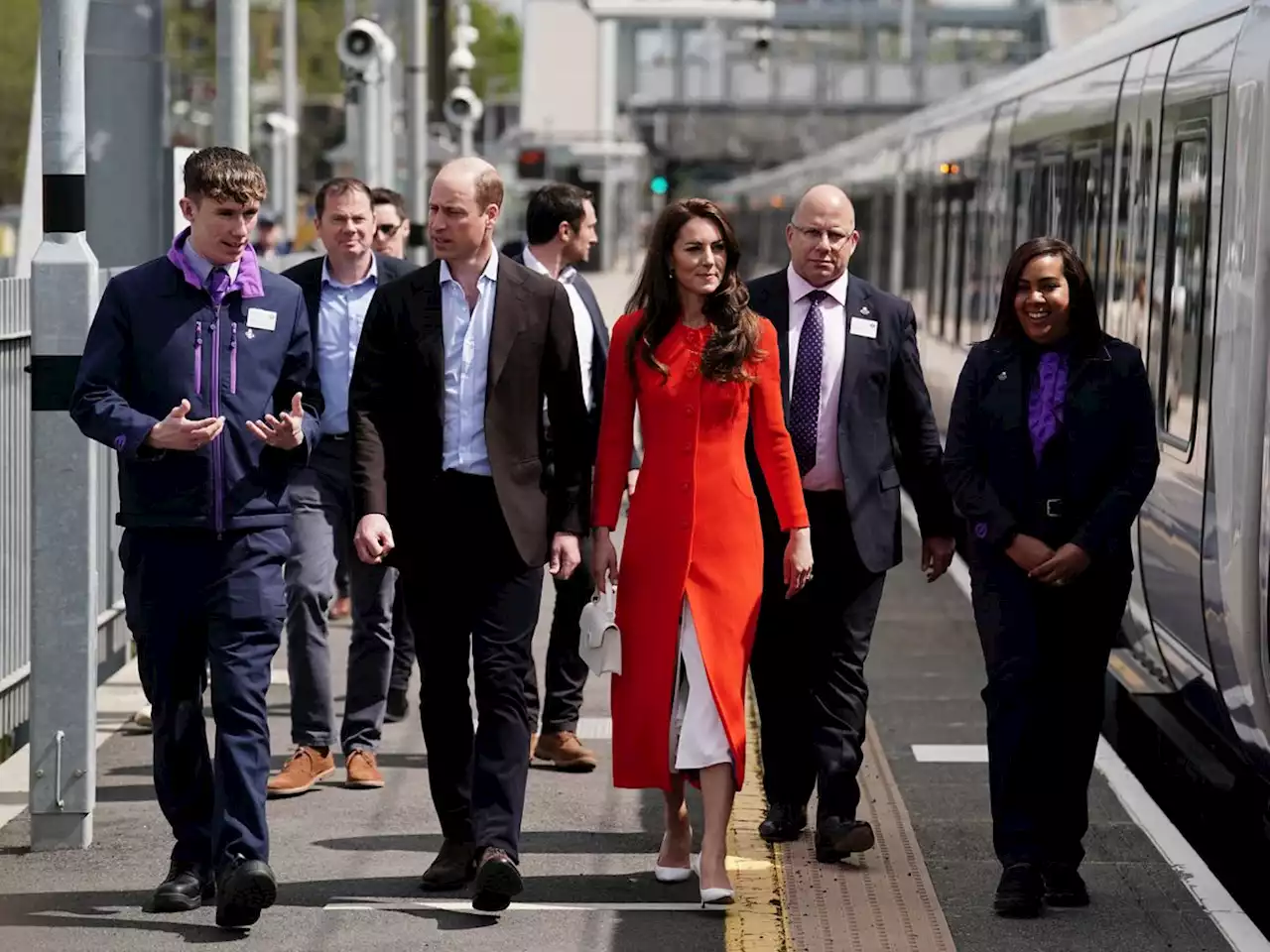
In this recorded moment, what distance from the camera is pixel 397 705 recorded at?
9.68m

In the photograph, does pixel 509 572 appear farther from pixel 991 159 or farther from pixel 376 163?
pixel 376 163

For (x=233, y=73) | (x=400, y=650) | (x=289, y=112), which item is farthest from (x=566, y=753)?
(x=289, y=112)

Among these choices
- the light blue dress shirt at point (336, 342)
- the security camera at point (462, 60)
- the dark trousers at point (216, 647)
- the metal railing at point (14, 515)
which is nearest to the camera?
the dark trousers at point (216, 647)

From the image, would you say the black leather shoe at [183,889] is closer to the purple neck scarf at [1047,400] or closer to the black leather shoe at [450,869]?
the black leather shoe at [450,869]

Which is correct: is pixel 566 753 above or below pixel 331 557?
below

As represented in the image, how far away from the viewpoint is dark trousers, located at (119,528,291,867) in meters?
6.50

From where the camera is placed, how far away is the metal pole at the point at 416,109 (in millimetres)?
20344

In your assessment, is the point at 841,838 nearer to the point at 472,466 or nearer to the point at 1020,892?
the point at 1020,892

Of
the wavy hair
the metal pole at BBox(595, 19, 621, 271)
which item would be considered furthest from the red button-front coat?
the metal pole at BBox(595, 19, 621, 271)

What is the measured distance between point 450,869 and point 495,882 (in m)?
0.41

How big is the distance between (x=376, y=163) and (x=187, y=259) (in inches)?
547

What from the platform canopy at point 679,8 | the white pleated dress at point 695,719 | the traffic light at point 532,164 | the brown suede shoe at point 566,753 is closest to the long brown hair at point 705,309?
the white pleated dress at point 695,719

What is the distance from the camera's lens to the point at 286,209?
134ft

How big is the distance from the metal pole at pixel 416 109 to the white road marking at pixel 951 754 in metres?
11.5
